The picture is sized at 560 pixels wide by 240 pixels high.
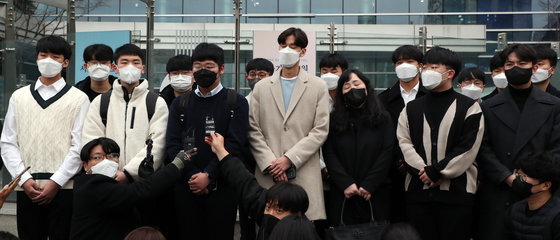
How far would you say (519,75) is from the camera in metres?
5.45

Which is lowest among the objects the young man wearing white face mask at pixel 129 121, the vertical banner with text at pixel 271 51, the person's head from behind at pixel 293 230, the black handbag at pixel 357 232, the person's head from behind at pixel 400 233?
the black handbag at pixel 357 232

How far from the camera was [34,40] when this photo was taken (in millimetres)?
9305

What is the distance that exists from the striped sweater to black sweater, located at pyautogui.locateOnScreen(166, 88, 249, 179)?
4.41ft

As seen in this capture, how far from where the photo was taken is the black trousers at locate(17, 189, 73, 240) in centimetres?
552

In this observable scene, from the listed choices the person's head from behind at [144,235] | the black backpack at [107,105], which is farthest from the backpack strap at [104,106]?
the person's head from behind at [144,235]

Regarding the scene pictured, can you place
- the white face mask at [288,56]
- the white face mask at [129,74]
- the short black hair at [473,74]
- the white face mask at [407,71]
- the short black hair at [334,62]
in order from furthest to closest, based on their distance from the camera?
the short black hair at [473,74]
the short black hair at [334,62]
the white face mask at [407,71]
the white face mask at [129,74]
the white face mask at [288,56]

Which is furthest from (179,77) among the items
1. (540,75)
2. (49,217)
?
(540,75)

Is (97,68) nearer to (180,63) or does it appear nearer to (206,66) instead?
(180,63)

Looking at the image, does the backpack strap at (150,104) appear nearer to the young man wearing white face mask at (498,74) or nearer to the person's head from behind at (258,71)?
the person's head from behind at (258,71)

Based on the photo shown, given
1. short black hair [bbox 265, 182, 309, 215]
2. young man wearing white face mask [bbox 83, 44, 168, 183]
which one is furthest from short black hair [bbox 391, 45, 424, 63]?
short black hair [bbox 265, 182, 309, 215]

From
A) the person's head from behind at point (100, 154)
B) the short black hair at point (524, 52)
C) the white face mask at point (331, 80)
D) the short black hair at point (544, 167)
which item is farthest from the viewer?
the white face mask at point (331, 80)

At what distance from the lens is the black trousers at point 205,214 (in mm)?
5316

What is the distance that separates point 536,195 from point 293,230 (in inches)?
83.5

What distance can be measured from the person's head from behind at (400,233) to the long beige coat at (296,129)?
4.64 feet
